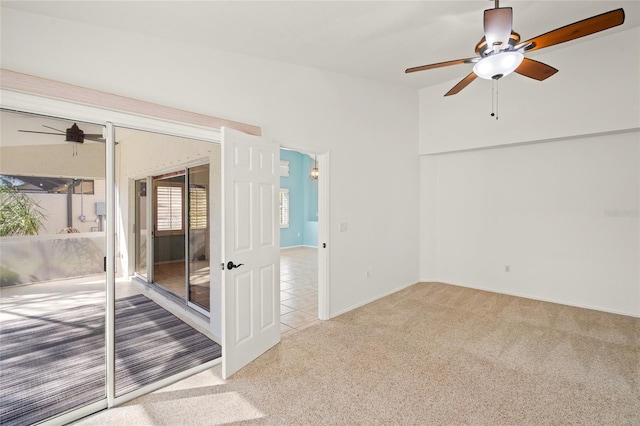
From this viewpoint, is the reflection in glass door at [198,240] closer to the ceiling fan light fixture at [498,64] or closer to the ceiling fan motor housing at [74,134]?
the ceiling fan motor housing at [74,134]

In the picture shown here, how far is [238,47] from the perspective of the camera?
3.06 meters

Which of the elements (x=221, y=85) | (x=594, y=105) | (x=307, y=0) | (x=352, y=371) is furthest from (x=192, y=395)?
(x=594, y=105)

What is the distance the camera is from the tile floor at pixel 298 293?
12.7ft

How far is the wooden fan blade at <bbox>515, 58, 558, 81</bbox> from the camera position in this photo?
245 cm

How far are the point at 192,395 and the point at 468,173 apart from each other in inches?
200

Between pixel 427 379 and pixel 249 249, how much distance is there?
6.23 feet

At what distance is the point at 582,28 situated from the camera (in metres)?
1.97

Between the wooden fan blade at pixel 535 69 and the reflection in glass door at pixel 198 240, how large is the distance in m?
3.41

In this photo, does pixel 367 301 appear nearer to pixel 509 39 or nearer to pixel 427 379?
pixel 427 379

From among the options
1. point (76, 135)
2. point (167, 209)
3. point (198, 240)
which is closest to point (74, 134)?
point (76, 135)

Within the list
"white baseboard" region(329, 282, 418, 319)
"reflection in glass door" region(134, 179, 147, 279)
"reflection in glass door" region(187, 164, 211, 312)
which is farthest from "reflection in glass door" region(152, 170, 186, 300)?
"white baseboard" region(329, 282, 418, 319)

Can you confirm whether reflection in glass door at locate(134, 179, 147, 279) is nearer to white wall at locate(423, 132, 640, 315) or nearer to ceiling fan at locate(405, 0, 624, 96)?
white wall at locate(423, 132, 640, 315)

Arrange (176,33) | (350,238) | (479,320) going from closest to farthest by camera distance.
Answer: (176,33)
(479,320)
(350,238)

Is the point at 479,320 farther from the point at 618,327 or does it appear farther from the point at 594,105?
the point at 594,105
